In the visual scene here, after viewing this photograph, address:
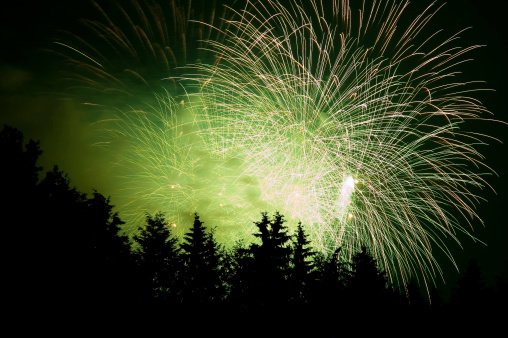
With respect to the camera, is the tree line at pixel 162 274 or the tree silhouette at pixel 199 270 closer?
the tree line at pixel 162 274

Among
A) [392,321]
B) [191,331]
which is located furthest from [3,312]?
[392,321]

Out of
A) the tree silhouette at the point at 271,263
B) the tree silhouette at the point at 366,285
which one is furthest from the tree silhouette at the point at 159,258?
the tree silhouette at the point at 366,285

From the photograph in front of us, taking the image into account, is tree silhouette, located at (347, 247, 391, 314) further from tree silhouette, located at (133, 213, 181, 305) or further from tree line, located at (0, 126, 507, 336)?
tree silhouette, located at (133, 213, 181, 305)

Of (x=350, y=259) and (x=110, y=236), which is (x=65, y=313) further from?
(x=350, y=259)

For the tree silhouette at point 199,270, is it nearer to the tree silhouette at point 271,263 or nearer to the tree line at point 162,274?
the tree line at point 162,274

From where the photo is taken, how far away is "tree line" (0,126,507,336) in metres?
12.2

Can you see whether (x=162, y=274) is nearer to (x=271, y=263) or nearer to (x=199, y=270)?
(x=199, y=270)

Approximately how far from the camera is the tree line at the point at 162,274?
12.2 meters

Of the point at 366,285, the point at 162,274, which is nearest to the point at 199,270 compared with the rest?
the point at 162,274

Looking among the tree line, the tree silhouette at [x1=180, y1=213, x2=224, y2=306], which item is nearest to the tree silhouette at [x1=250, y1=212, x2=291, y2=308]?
the tree line

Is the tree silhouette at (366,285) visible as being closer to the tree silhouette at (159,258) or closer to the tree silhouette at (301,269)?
the tree silhouette at (301,269)

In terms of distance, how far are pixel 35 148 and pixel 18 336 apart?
7364mm

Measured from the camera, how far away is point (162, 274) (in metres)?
24.4

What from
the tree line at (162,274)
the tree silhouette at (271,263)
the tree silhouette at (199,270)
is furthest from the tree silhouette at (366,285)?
the tree silhouette at (199,270)
